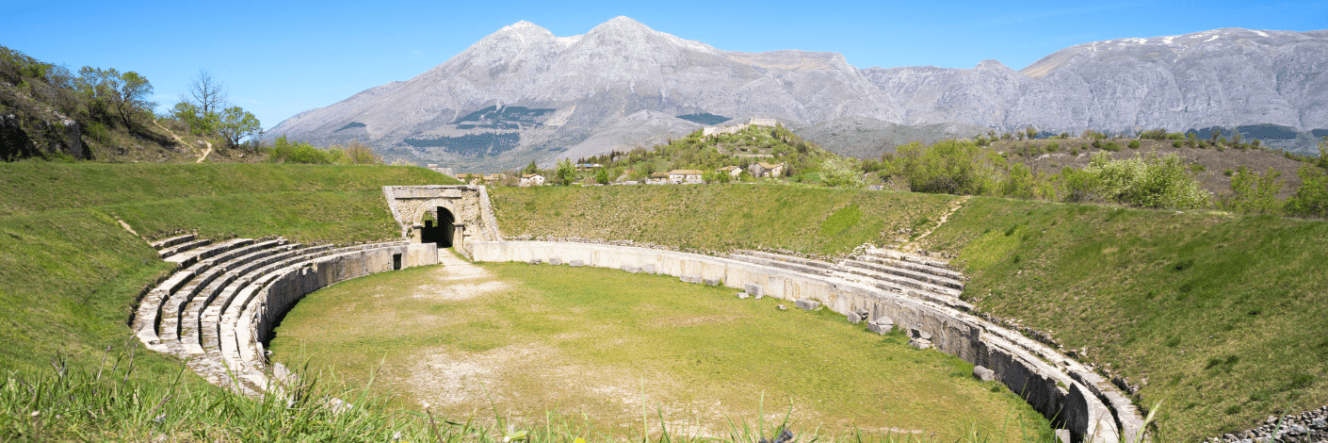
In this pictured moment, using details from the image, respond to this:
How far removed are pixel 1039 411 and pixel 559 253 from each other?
2642 cm

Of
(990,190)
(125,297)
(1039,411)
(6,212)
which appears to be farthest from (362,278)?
(990,190)

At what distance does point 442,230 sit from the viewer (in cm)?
4559

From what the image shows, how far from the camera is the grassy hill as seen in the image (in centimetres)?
1138

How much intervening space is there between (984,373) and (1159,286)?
5429 millimetres

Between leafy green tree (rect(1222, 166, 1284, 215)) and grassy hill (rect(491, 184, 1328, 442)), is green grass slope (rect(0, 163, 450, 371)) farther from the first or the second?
leafy green tree (rect(1222, 166, 1284, 215))

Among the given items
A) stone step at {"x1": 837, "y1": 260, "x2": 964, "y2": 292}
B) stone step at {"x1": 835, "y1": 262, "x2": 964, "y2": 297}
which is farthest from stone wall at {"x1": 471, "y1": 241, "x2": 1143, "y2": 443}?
stone step at {"x1": 837, "y1": 260, "x2": 964, "y2": 292}

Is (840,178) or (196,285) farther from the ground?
(840,178)

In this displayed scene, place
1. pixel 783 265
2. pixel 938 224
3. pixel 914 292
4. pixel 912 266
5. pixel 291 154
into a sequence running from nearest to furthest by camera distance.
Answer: pixel 914 292, pixel 912 266, pixel 938 224, pixel 783 265, pixel 291 154

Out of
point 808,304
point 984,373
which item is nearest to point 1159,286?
point 984,373

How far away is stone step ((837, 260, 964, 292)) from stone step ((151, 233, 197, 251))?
2765cm

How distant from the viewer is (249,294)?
1945 centimetres

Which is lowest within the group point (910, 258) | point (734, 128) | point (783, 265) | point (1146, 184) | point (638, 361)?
point (638, 361)

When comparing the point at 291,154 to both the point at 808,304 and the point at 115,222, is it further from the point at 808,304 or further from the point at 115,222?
the point at 808,304

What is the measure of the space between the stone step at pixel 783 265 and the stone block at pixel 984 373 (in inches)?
421
